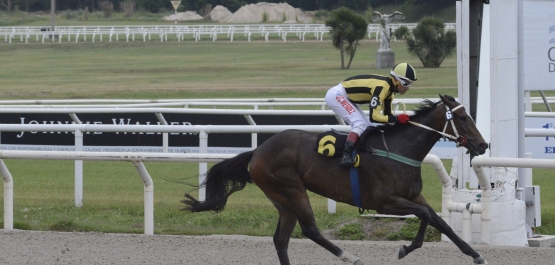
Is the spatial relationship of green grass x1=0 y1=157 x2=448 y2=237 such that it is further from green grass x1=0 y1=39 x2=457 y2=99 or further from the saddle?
green grass x1=0 y1=39 x2=457 y2=99

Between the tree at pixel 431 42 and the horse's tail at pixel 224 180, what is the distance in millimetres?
22561

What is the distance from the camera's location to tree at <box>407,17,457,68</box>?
2770 centimetres

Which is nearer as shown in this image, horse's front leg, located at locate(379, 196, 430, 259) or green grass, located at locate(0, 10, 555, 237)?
horse's front leg, located at locate(379, 196, 430, 259)

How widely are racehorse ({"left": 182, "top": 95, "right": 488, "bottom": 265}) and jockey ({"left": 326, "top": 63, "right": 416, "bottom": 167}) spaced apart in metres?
0.09

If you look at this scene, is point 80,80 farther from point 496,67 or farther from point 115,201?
point 496,67

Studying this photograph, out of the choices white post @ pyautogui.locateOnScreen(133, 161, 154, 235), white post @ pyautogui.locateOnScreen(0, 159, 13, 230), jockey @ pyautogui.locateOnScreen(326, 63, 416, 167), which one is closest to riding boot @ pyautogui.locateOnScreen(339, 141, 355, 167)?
jockey @ pyautogui.locateOnScreen(326, 63, 416, 167)

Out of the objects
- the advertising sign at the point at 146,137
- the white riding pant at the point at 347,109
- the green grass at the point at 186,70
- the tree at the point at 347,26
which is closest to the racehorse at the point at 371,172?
the white riding pant at the point at 347,109

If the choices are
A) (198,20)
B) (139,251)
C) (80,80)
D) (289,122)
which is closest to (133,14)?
(198,20)

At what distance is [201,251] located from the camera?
5.96 meters

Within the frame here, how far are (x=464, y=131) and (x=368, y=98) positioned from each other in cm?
64

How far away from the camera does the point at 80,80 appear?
28516 mm

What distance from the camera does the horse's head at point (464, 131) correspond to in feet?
16.9

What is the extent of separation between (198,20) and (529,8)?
53907mm

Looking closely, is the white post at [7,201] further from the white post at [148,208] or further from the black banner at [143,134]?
the black banner at [143,134]
